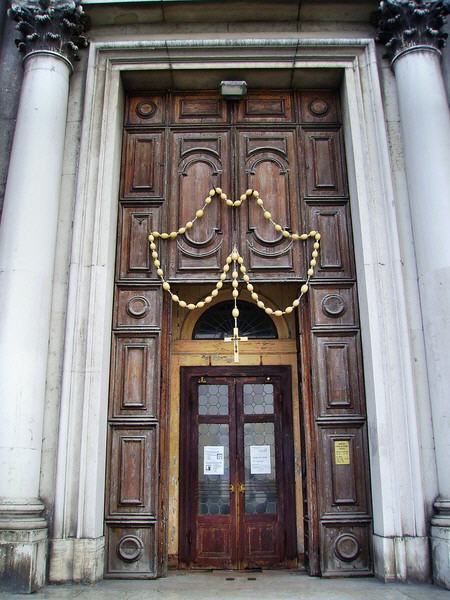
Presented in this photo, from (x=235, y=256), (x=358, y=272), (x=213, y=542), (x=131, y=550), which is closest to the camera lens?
(x=131, y=550)

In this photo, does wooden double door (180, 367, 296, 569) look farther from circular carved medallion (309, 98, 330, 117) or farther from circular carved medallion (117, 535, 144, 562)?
circular carved medallion (309, 98, 330, 117)

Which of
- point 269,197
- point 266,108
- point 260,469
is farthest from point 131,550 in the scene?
point 266,108

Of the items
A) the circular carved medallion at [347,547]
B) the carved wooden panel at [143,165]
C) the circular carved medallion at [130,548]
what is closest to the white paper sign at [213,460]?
the circular carved medallion at [130,548]

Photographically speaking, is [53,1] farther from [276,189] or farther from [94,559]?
[94,559]

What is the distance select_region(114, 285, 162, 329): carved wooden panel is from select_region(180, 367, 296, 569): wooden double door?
1.68 m

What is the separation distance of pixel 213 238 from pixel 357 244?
2094 millimetres

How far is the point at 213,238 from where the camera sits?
8.77 meters

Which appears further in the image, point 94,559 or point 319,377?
point 319,377

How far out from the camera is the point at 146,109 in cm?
946

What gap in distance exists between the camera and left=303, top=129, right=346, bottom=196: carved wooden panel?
9.00 m

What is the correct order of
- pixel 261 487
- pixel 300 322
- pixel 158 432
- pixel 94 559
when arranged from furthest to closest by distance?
1. pixel 261 487
2. pixel 300 322
3. pixel 158 432
4. pixel 94 559

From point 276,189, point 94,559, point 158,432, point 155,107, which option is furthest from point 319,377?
point 155,107

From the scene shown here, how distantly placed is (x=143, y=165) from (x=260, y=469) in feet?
16.6

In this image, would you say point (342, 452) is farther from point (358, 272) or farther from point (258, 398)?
point (358, 272)
